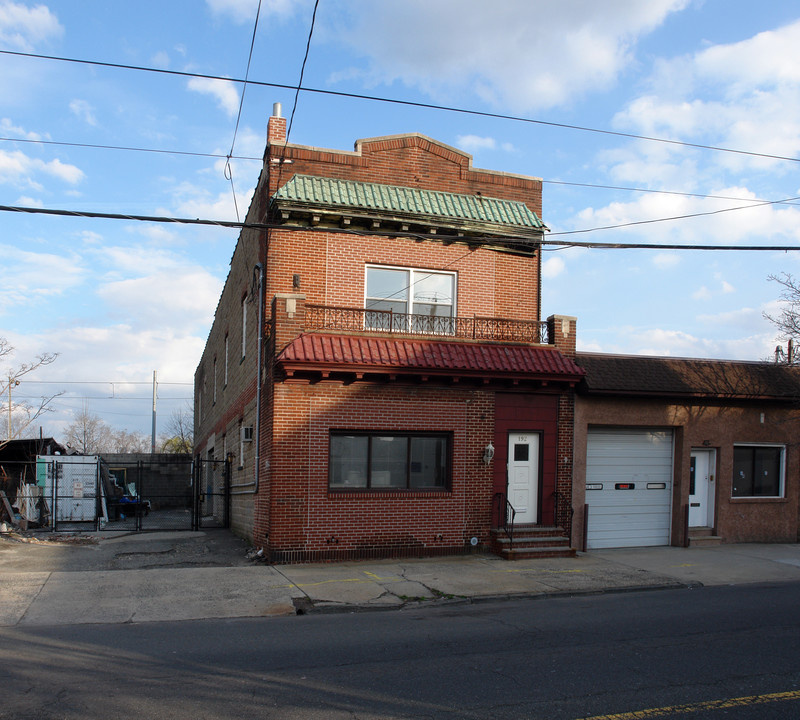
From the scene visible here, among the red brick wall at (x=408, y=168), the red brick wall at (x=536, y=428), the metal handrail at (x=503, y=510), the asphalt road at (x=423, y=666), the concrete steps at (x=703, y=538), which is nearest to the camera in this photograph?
the asphalt road at (x=423, y=666)

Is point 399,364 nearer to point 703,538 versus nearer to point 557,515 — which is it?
point 557,515

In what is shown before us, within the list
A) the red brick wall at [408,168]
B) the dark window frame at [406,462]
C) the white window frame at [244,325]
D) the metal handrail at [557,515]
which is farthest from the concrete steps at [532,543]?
the white window frame at [244,325]

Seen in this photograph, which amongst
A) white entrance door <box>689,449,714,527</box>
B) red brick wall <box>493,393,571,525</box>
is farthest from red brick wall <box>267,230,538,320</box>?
white entrance door <box>689,449,714,527</box>

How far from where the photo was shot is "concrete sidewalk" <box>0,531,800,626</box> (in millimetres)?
10531

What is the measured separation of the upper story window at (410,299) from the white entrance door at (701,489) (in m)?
7.29

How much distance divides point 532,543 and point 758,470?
714 cm

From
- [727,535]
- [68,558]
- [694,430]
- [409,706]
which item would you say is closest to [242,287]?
[68,558]

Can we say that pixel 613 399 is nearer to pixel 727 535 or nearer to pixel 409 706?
pixel 727 535

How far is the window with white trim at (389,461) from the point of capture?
14930mm

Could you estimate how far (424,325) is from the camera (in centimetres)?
1598

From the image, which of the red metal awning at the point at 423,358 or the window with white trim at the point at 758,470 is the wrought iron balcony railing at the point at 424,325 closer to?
the red metal awning at the point at 423,358

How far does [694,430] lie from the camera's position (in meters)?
17.6

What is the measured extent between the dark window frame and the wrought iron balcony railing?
85.0 inches

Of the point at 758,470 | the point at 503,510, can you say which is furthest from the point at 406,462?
the point at 758,470
